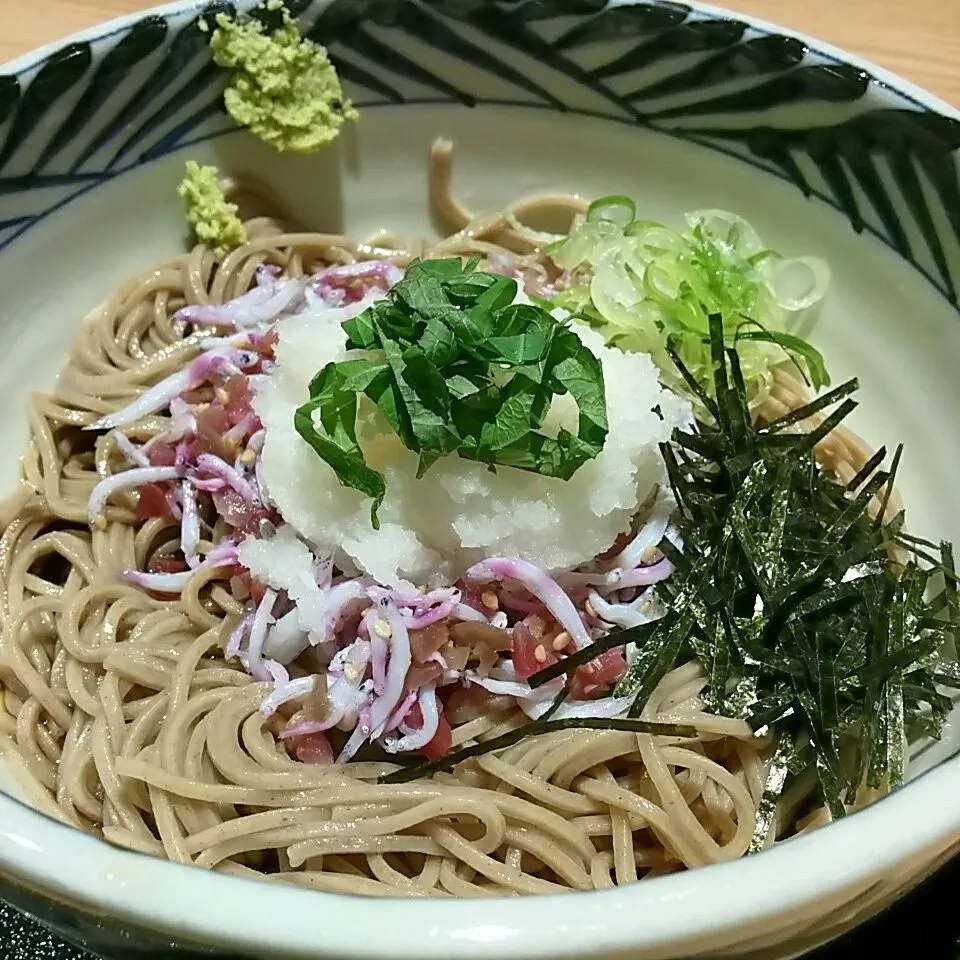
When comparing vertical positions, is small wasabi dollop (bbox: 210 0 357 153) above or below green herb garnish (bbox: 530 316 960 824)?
above

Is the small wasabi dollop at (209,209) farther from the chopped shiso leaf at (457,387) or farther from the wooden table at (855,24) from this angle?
the wooden table at (855,24)

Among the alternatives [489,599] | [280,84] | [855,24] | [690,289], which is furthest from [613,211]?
[855,24]

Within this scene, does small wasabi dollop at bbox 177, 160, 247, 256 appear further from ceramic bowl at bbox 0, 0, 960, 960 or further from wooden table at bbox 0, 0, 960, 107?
wooden table at bbox 0, 0, 960, 107

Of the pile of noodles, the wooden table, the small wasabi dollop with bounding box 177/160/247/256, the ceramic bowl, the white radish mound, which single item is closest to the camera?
the pile of noodles

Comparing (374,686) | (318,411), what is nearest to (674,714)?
(374,686)

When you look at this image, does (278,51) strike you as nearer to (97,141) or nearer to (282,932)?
(97,141)

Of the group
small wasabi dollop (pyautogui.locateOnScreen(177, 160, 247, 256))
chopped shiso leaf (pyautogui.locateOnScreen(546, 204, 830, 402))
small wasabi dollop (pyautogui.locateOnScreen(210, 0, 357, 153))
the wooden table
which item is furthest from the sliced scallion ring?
the wooden table

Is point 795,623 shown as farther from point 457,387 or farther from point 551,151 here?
point 551,151
